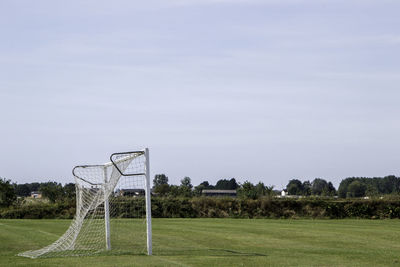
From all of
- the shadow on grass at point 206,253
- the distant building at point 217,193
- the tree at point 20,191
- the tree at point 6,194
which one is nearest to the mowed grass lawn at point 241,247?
the shadow on grass at point 206,253

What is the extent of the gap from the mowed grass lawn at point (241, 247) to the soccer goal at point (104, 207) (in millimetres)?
970

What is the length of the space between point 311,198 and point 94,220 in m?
22.3

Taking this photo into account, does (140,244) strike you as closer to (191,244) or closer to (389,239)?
(191,244)

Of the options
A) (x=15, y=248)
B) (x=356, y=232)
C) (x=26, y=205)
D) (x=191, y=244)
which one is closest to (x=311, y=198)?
(x=356, y=232)

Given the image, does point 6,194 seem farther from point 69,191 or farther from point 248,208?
point 248,208

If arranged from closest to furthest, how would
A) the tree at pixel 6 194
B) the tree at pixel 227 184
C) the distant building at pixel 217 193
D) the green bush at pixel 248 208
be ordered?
the green bush at pixel 248 208, the tree at pixel 6 194, the distant building at pixel 217 193, the tree at pixel 227 184

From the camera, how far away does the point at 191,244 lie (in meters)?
22.0

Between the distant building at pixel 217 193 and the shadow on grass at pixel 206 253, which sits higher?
the distant building at pixel 217 193

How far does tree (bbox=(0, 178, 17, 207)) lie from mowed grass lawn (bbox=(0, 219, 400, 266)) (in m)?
18.4

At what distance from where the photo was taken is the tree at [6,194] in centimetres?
4712

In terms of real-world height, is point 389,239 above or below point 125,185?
below

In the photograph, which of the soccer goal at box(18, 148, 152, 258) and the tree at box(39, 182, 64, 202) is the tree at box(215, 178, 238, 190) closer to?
the tree at box(39, 182, 64, 202)

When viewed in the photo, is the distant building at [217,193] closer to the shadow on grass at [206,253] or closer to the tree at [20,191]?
the tree at [20,191]

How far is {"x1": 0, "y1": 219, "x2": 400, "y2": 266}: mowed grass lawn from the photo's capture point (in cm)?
1677
